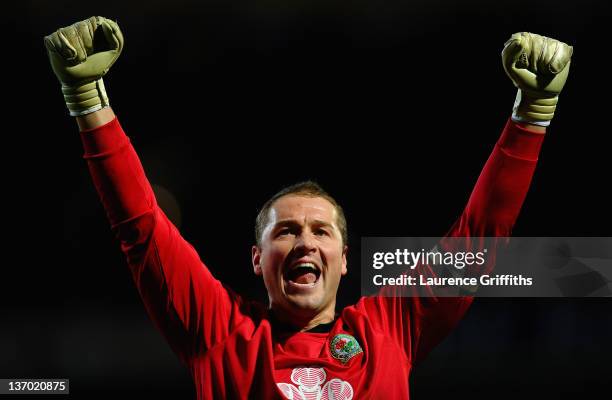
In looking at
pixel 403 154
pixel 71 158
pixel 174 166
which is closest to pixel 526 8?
pixel 403 154

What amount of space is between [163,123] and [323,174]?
73 centimetres

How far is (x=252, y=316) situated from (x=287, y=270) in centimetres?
13

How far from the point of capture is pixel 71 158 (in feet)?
11.5

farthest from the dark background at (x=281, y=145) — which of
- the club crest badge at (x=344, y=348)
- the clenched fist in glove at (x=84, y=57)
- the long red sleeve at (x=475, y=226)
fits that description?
the clenched fist in glove at (x=84, y=57)

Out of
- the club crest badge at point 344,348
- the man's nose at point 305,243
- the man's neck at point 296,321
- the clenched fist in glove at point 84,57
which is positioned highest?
the clenched fist in glove at point 84,57

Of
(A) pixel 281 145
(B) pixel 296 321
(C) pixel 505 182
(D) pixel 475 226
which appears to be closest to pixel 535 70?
(C) pixel 505 182

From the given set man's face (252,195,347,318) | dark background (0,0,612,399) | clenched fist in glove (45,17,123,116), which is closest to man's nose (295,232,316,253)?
man's face (252,195,347,318)

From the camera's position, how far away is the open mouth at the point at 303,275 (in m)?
1.75

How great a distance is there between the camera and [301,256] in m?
1.73

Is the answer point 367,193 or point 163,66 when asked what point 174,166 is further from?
point 367,193

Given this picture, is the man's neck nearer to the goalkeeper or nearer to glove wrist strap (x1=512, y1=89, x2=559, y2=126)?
the goalkeeper

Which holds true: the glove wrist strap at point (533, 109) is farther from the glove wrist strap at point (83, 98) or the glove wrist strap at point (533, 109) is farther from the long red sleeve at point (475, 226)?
the glove wrist strap at point (83, 98)

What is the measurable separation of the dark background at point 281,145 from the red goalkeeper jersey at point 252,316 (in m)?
1.61

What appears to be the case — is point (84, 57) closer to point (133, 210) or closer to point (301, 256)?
point (133, 210)
